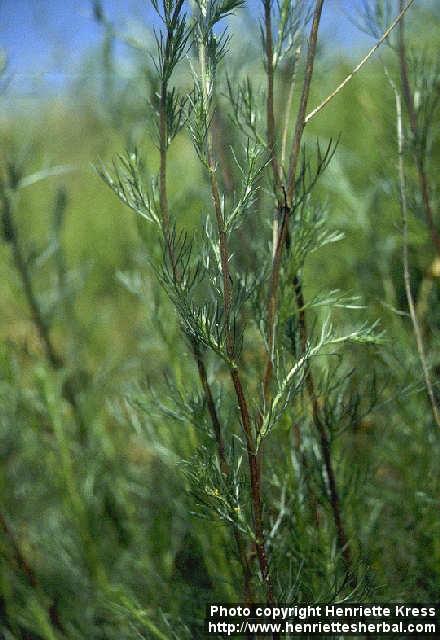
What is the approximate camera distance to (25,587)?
1.10m

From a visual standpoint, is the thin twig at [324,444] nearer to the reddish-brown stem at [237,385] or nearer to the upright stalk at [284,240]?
the upright stalk at [284,240]

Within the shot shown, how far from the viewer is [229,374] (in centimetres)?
105

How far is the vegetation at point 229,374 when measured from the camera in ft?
2.10

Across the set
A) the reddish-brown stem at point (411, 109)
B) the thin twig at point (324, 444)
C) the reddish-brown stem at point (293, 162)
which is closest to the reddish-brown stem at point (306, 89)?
the reddish-brown stem at point (293, 162)

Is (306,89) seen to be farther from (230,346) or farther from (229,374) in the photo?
(229,374)

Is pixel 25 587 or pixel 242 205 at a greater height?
pixel 242 205

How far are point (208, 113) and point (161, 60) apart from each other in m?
0.07

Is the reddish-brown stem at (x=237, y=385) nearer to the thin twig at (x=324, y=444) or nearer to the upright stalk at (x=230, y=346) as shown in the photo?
the upright stalk at (x=230, y=346)

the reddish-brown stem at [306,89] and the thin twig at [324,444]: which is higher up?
the reddish-brown stem at [306,89]

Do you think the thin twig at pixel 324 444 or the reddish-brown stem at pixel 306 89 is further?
the thin twig at pixel 324 444

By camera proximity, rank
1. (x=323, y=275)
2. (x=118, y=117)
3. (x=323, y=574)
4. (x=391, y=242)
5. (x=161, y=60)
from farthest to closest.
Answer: (x=323, y=275) → (x=391, y=242) → (x=118, y=117) → (x=323, y=574) → (x=161, y=60)

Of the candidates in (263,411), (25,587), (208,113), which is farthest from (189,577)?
(208,113)

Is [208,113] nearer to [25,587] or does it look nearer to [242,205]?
[242,205]

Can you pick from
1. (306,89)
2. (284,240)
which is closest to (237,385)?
(284,240)
